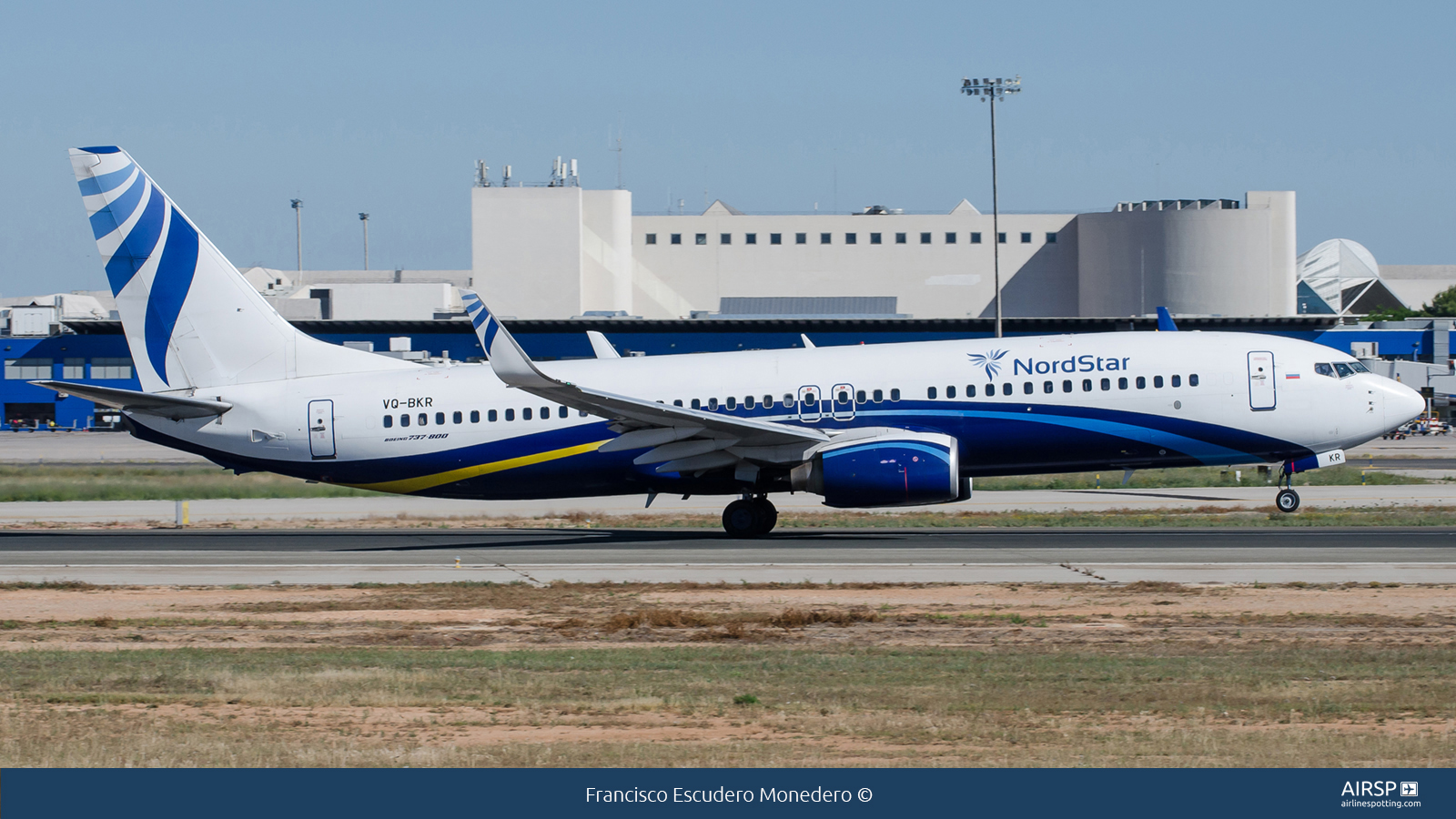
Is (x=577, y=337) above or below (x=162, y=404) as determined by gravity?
above

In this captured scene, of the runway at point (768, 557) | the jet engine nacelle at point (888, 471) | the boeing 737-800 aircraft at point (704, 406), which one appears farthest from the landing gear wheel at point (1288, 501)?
the jet engine nacelle at point (888, 471)

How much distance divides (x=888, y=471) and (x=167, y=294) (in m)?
16.5

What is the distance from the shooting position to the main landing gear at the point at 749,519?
29438mm

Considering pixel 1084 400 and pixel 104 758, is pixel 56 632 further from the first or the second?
pixel 1084 400

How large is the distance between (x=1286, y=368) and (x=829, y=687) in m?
18.9

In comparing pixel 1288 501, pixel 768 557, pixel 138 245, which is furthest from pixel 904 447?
pixel 138 245

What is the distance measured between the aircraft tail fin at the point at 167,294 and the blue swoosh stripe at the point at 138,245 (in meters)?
0.02

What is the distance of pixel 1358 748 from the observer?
1062 centimetres

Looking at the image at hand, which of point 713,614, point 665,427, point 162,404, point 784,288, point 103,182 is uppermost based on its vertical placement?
point 784,288

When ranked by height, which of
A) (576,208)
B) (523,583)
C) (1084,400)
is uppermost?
(576,208)

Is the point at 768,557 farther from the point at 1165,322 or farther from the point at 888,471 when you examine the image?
the point at 1165,322

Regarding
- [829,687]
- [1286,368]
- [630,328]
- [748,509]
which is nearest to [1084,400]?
[1286,368]

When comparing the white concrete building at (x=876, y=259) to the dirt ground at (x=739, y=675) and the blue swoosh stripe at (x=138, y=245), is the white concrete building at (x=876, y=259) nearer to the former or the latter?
the blue swoosh stripe at (x=138, y=245)

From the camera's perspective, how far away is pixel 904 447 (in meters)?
27.3
